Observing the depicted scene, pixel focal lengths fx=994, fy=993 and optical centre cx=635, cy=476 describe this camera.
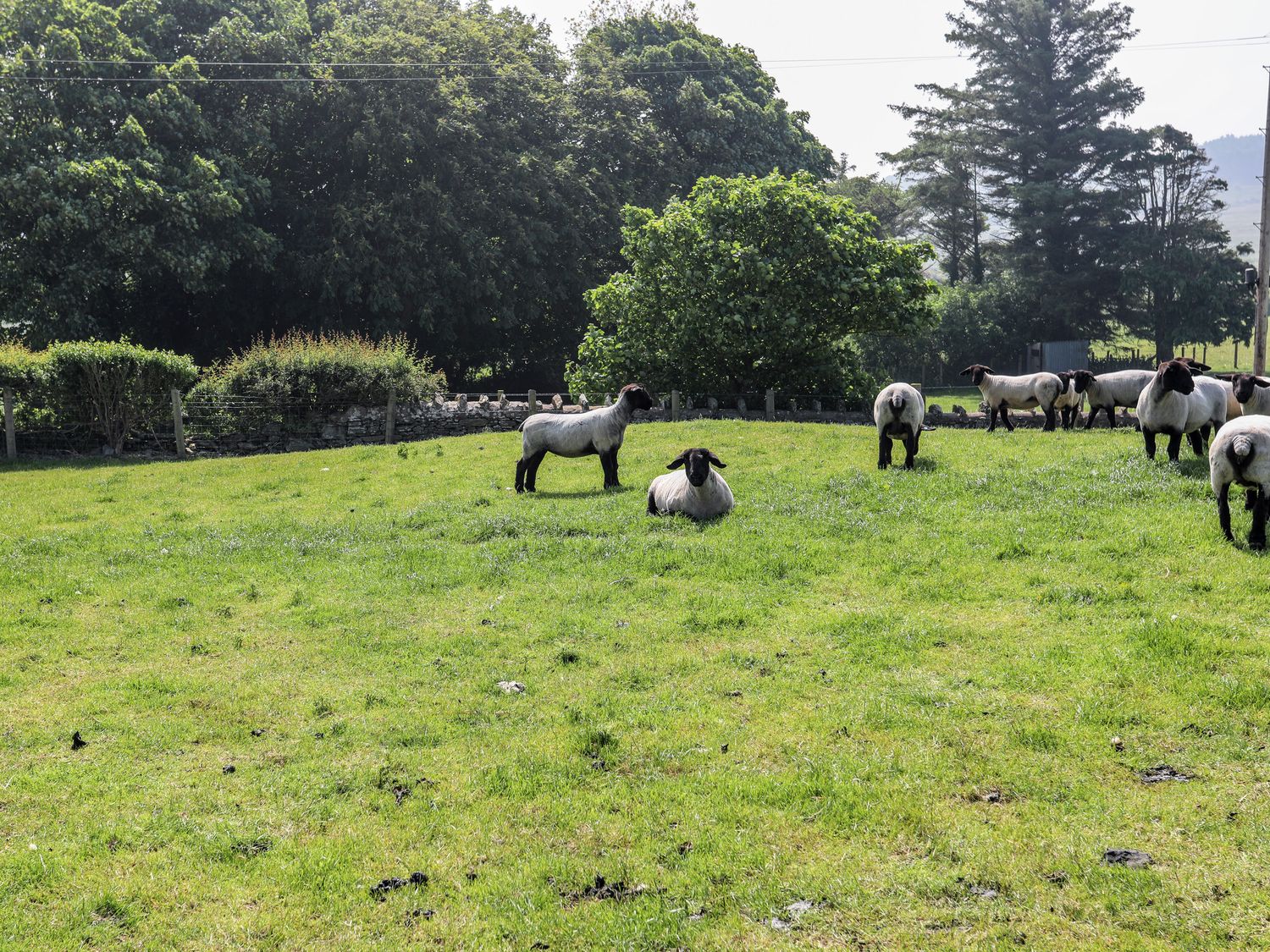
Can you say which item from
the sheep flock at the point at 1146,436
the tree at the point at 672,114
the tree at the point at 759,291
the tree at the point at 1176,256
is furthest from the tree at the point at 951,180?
the sheep flock at the point at 1146,436

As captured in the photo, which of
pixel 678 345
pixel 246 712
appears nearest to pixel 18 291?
pixel 678 345

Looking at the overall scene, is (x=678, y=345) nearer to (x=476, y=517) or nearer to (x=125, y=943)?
(x=476, y=517)

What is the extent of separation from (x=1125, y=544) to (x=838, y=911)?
7816 mm

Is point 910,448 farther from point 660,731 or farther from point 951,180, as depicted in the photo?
point 951,180

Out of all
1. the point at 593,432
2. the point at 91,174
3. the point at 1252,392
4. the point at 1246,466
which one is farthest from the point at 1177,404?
the point at 91,174

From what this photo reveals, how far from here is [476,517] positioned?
15.8 m

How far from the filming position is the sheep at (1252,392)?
50.2ft

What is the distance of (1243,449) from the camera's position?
10.6 metres

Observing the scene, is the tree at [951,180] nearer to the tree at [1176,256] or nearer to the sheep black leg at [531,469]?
the tree at [1176,256]

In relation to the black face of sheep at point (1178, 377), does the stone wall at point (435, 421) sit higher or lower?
lower

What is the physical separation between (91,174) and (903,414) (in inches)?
1079

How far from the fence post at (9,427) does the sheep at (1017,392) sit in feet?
85.2

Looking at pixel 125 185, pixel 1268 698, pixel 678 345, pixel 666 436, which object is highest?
pixel 125 185

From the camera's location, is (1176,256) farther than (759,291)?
Yes
